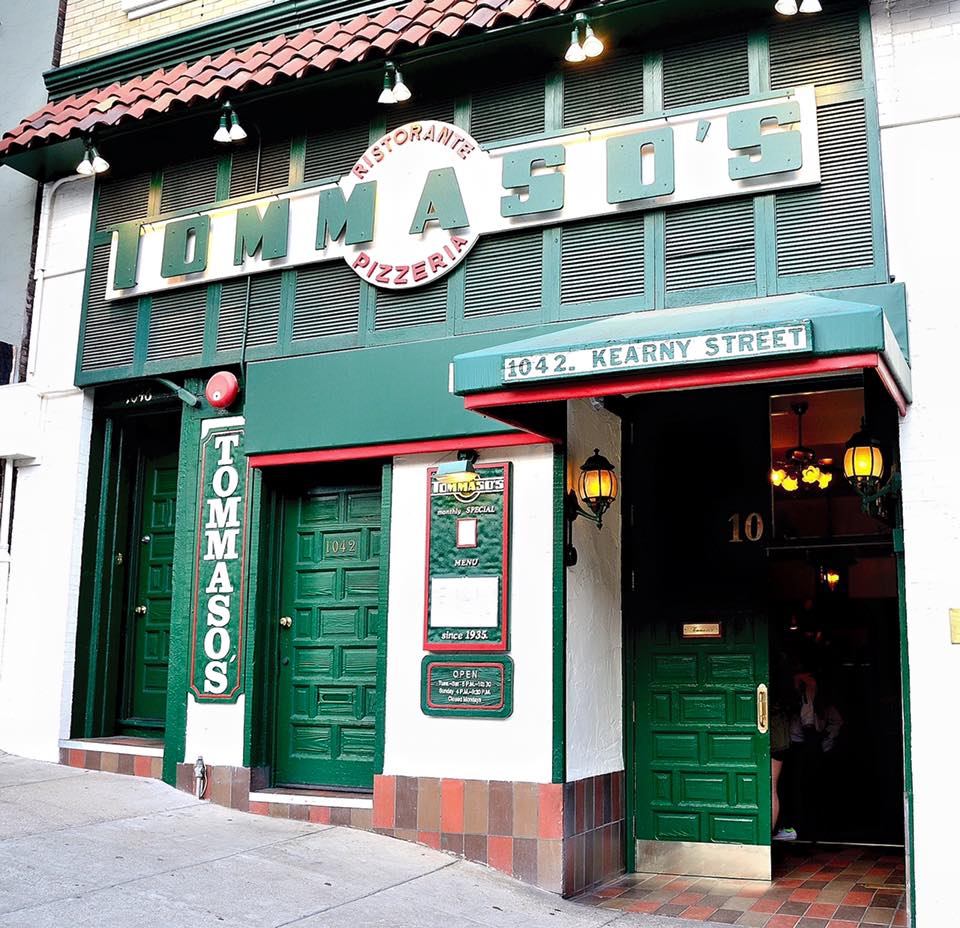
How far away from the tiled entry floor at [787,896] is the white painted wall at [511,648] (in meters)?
1.07

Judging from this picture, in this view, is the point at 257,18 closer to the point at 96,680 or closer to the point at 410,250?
the point at 410,250

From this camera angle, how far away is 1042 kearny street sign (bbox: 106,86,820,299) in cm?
741

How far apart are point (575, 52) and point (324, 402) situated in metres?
3.03

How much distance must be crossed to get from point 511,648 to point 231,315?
11.8 ft

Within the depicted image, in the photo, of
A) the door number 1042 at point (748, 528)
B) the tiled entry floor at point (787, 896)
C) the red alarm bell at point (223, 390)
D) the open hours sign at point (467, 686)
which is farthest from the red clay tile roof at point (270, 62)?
the tiled entry floor at point (787, 896)

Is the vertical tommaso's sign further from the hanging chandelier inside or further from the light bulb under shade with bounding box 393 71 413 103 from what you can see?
the hanging chandelier inside

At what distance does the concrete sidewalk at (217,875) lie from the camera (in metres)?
5.80

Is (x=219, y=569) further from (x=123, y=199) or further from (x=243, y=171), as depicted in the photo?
(x=123, y=199)

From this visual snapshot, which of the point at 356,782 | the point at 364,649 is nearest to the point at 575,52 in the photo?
the point at 364,649

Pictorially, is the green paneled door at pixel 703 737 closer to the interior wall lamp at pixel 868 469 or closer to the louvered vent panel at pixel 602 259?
the interior wall lamp at pixel 868 469

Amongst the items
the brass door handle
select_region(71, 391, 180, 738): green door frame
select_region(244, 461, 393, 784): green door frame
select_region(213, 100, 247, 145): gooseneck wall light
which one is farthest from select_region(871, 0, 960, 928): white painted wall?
select_region(71, 391, 180, 738): green door frame

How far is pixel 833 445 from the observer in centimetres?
1249

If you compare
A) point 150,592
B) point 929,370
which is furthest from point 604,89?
point 150,592

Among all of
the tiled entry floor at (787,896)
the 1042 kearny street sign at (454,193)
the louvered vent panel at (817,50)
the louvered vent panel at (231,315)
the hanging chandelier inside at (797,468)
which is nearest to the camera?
the tiled entry floor at (787,896)
